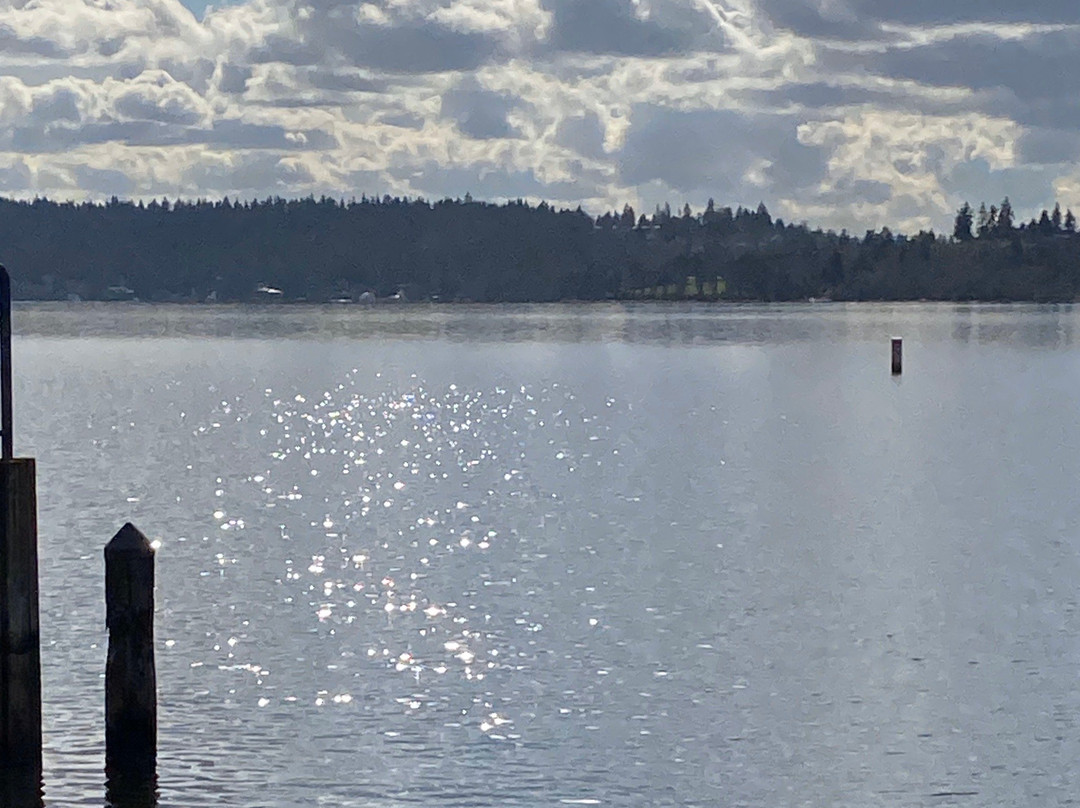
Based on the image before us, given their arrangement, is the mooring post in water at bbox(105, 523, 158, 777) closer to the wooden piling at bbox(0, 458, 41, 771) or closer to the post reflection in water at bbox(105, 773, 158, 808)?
the post reflection in water at bbox(105, 773, 158, 808)

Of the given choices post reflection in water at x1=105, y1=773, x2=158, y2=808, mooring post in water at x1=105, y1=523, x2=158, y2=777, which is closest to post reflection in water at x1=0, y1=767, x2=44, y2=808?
post reflection in water at x1=105, y1=773, x2=158, y2=808

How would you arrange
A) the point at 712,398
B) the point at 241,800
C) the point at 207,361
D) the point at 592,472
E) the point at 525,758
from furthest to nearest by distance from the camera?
the point at 207,361, the point at 712,398, the point at 592,472, the point at 525,758, the point at 241,800

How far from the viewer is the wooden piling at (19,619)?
62.6 feet

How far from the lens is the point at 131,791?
66.2ft

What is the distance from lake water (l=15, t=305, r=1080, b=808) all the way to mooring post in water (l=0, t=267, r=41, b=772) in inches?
25.2

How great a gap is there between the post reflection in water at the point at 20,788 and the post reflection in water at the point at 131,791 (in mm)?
645

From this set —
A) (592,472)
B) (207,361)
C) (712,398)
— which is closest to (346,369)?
(207,361)

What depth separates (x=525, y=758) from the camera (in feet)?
70.8

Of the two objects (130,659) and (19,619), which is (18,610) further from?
(130,659)

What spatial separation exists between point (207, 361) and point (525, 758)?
123978mm

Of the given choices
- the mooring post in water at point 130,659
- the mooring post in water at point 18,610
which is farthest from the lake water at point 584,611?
the mooring post in water at point 18,610

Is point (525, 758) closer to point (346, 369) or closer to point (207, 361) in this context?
point (346, 369)

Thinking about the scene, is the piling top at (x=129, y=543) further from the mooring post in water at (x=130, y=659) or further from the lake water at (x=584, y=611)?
the lake water at (x=584, y=611)

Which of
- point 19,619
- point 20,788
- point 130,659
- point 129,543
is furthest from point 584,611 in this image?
point 19,619
